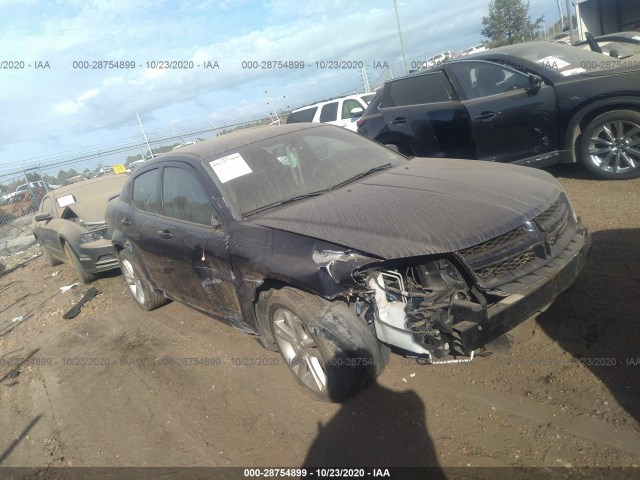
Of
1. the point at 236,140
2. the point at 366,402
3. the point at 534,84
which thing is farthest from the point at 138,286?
the point at 534,84

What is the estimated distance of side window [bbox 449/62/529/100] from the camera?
6.06 metres

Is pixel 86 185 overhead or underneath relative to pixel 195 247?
overhead

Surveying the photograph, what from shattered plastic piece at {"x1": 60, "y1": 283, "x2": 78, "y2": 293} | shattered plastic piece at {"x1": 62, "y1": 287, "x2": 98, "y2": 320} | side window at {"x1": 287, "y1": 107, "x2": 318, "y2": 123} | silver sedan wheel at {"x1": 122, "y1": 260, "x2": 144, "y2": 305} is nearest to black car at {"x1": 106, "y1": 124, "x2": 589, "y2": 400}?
silver sedan wheel at {"x1": 122, "y1": 260, "x2": 144, "y2": 305}

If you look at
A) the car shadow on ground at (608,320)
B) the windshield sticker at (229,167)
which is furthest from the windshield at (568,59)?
the windshield sticker at (229,167)

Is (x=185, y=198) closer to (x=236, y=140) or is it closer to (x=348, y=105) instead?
(x=236, y=140)

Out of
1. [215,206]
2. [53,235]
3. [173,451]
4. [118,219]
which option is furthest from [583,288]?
[53,235]

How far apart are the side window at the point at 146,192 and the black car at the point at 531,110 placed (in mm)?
3925

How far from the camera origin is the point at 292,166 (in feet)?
12.8

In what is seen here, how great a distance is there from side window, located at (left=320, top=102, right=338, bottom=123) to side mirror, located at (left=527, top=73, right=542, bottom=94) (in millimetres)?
7938

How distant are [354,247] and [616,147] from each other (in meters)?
4.59

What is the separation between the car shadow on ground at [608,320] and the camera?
2787 mm

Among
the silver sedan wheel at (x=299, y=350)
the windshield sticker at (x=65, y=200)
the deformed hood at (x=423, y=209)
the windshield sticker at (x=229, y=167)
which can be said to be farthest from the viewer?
the windshield sticker at (x=65, y=200)

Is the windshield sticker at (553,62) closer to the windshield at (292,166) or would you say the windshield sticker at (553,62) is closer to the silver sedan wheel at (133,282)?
the windshield at (292,166)

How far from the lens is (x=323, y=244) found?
2.82 m
